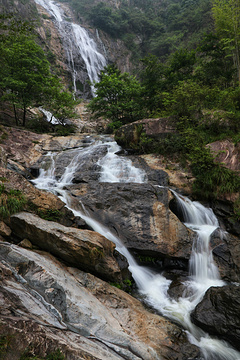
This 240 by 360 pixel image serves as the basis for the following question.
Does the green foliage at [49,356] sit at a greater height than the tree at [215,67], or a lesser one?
lesser

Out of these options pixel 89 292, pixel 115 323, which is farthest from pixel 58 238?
pixel 115 323

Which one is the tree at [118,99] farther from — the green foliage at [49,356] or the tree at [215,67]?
the green foliage at [49,356]

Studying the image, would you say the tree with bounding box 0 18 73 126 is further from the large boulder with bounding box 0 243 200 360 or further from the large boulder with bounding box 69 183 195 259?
the large boulder with bounding box 0 243 200 360

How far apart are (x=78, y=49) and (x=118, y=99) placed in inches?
1074

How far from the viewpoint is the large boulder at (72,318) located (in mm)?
2465

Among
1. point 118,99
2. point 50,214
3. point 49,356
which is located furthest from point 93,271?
point 118,99

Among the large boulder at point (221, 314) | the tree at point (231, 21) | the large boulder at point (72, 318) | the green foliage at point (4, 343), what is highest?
the tree at point (231, 21)

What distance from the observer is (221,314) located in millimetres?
4762

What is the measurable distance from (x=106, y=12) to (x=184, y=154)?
47600 mm

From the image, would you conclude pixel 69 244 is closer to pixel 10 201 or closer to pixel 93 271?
pixel 93 271

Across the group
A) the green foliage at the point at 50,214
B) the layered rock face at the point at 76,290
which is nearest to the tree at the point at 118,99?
the layered rock face at the point at 76,290

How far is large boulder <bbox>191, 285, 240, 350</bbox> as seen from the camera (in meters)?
4.48

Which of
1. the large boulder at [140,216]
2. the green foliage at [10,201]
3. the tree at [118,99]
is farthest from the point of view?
the tree at [118,99]

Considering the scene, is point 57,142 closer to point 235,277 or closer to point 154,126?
point 154,126
